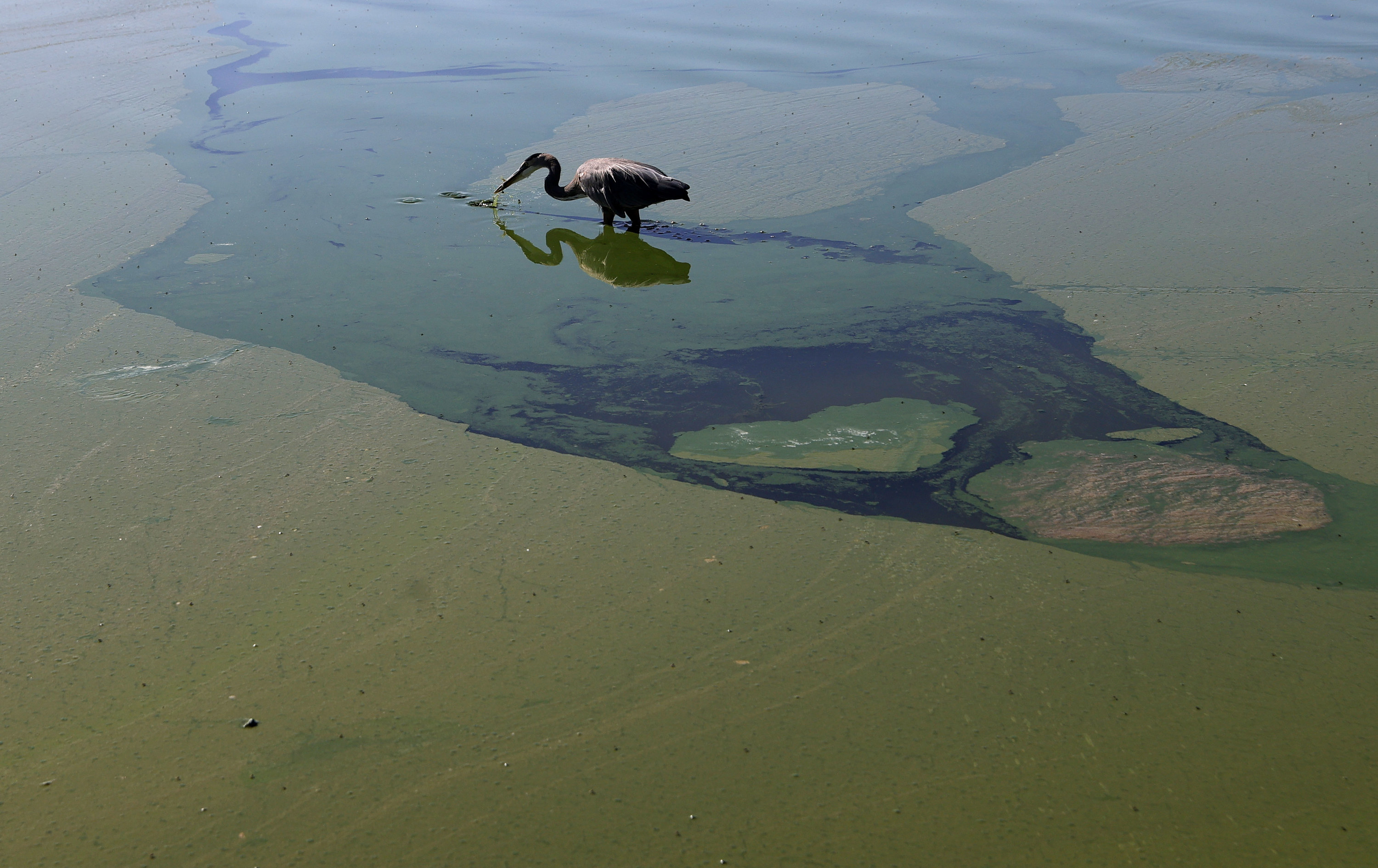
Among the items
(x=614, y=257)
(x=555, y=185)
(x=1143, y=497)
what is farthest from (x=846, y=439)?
(x=555, y=185)

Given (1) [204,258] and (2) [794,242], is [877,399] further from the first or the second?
(1) [204,258]

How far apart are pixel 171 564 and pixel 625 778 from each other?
171 cm

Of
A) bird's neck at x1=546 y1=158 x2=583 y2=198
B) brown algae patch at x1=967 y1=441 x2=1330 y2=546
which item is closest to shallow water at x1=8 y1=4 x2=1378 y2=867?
brown algae patch at x1=967 y1=441 x2=1330 y2=546

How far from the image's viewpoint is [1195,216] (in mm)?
5984

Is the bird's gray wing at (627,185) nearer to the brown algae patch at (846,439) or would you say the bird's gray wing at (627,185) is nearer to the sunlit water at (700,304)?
the sunlit water at (700,304)

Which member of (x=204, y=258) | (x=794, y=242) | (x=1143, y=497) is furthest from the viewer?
(x=794, y=242)

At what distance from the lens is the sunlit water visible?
11.8ft

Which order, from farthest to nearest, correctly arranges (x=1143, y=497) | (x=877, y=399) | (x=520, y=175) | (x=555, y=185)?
(x=520, y=175), (x=555, y=185), (x=877, y=399), (x=1143, y=497)

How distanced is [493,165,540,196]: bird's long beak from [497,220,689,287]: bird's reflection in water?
30 centimetres

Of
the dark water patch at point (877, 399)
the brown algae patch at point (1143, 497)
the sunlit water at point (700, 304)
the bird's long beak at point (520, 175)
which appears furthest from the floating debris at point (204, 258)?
the brown algae patch at point (1143, 497)

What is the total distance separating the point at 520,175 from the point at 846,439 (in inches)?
139

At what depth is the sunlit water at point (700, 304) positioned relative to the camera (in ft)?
11.8

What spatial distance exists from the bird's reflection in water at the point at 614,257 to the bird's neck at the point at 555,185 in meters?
0.22

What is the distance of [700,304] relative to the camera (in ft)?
16.7
